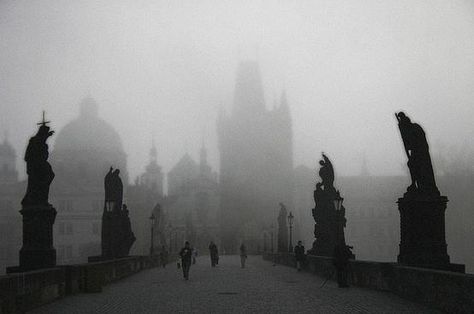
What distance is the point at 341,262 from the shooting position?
1975cm

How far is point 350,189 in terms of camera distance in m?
138

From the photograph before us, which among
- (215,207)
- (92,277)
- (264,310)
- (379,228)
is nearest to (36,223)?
(92,277)

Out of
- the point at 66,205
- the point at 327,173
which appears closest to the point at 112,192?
the point at 327,173

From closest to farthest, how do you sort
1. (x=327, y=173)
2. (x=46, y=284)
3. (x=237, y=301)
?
(x=46, y=284) < (x=237, y=301) < (x=327, y=173)

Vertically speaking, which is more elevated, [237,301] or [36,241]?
[36,241]

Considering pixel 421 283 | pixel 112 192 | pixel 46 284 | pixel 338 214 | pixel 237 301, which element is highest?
pixel 112 192

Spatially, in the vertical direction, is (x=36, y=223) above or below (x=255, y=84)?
below

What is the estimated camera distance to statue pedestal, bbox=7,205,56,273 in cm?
1719

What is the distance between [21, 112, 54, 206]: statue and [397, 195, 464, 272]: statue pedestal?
9.92 m

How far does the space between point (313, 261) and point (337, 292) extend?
10474 millimetres

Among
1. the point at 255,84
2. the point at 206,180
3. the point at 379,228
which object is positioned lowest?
the point at 379,228

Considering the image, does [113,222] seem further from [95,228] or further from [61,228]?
[61,228]

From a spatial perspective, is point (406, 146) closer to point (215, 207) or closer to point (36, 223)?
point (36, 223)

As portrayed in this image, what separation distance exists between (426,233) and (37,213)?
10.4 meters
